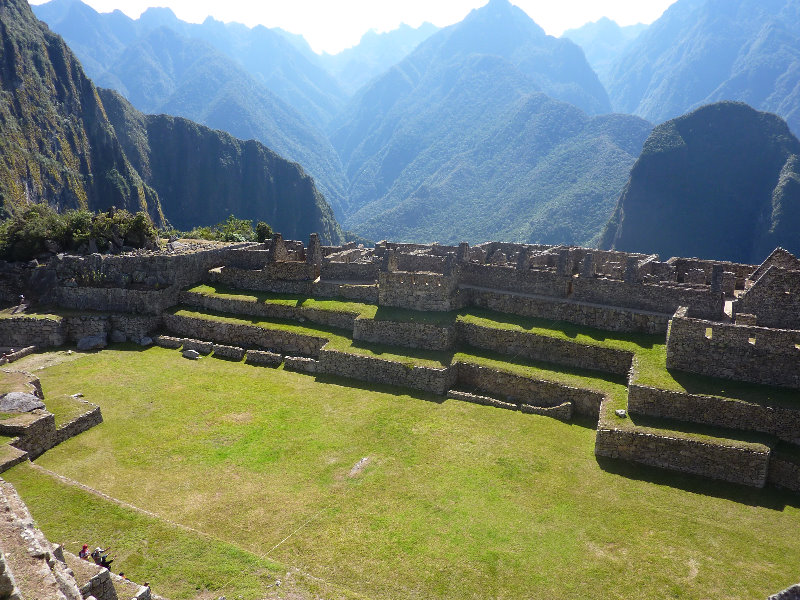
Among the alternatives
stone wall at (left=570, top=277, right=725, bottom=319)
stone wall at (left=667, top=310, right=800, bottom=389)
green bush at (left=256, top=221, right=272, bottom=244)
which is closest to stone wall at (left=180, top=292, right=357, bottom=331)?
stone wall at (left=570, top=277, right=725, bottom=319)

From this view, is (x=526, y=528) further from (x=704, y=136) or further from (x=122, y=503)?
(x=704, y=136)

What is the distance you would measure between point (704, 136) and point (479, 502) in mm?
128742

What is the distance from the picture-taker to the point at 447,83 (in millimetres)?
198500

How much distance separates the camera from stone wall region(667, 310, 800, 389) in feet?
52.7

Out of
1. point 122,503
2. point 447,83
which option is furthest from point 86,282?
point 447,83

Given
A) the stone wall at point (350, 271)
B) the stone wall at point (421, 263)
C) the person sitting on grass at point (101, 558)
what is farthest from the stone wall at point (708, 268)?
the person sitting on grass at point (101, 558)

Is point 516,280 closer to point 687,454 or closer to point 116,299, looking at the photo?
point 687,454

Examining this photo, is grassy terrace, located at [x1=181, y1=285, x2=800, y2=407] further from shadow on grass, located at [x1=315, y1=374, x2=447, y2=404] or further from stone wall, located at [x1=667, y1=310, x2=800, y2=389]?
shadow on grass, located at [x1=315, y1=374, x2=447, y2=404]

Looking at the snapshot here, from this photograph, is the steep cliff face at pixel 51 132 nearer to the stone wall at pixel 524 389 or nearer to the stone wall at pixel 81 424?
the stone wall at pixel 81 424

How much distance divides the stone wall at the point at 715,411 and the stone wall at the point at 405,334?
25.4 ft

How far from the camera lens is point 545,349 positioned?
68.2 ft

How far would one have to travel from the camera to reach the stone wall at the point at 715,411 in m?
14.8

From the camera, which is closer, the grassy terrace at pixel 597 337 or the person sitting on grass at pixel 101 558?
the person sitting on grass at pixel 101 558

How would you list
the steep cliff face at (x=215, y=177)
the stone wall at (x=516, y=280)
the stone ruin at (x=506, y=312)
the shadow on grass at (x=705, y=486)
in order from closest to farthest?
the shadow on grass at (x=705, y=486)
the stone ruin at (x=506, y=312)
the stone wall at (x=516, y=280)
the steep cliff face at (x=215, y=177)
